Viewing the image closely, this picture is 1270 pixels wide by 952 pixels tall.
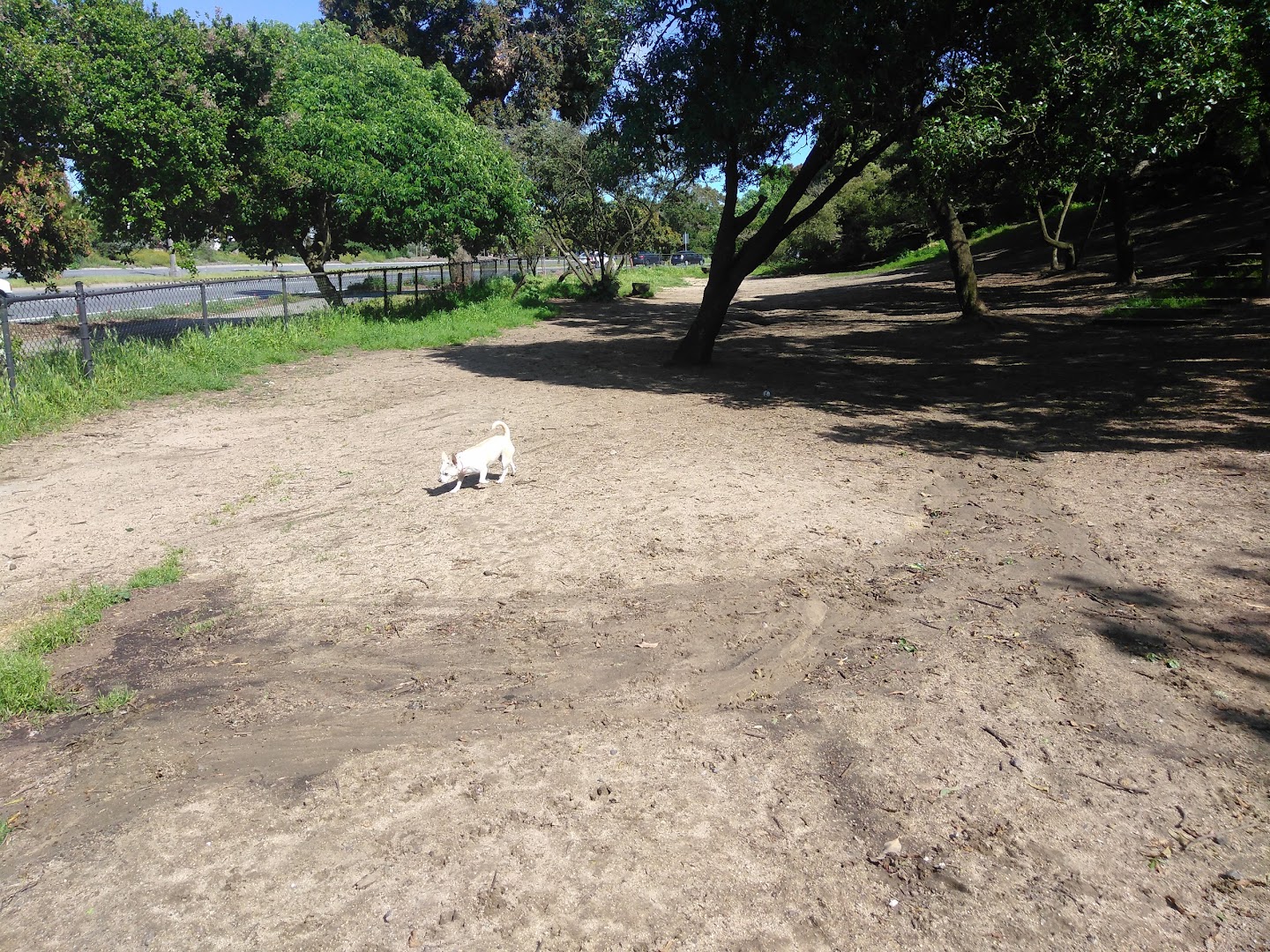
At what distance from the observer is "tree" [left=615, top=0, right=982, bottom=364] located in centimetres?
1062

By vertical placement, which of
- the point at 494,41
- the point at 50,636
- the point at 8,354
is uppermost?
the point at 494,41

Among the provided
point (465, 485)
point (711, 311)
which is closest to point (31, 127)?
point (711, 311)

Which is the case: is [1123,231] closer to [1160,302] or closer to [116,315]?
[1160,302]

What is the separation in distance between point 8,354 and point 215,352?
3923 millimetres

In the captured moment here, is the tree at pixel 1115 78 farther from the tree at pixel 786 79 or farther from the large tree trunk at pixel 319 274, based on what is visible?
the large tree trunk at pixel 319 274

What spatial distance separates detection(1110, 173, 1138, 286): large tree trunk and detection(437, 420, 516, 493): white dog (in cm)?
1546

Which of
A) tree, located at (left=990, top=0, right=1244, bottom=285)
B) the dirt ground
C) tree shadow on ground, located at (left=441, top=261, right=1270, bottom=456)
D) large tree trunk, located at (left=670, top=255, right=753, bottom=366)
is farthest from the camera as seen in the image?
large tree trunk, located at (left=670, top=255, right=753, bottom=366)

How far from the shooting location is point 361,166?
61.7 ft

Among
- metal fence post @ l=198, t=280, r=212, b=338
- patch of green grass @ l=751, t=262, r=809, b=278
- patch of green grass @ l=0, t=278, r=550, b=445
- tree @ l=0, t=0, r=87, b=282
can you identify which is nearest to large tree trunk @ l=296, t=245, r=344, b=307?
patch of green grass @ l=0, t=278, r=550, b=445

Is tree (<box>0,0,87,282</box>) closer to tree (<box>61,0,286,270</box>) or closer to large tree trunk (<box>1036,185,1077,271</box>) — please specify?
tree (<box>61,0,286,270</box>)

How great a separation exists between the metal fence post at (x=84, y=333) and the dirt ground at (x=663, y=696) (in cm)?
Result: 360

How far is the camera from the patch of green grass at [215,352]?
1141cm

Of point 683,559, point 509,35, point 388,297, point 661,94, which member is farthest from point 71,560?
point 509,35

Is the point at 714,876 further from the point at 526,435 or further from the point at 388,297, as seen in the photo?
the point at 388,297
